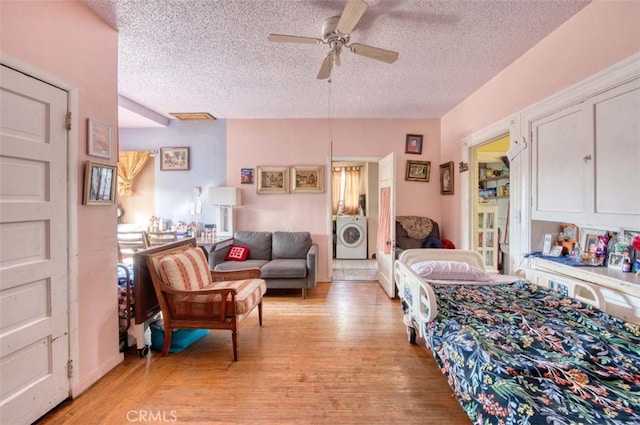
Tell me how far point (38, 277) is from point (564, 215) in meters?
3.60

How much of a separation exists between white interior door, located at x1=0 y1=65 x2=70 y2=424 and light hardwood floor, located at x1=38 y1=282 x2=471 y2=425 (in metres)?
0.26

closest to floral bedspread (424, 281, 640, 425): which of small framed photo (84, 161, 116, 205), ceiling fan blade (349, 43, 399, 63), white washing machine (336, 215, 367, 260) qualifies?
ceiling fan blade (349, 43, 399, 63)

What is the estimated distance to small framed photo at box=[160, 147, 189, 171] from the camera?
4531 mm

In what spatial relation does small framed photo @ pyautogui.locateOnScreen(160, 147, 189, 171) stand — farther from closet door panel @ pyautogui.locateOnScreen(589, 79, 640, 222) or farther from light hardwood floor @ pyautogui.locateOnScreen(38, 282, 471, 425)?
closet door panel @ pyautogui.locateOnScreen(589, 79, 640, 222)

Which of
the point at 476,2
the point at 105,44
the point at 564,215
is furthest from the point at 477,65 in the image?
the point at 105,44

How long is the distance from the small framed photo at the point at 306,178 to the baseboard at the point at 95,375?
118 inches

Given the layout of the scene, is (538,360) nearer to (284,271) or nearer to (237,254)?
(284,271)

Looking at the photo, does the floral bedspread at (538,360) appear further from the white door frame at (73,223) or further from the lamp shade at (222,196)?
the lamp shade at (222,196)

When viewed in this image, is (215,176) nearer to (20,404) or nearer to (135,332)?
(135,332)

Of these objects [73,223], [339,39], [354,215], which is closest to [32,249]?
[73,223]

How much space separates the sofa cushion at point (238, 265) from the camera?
12.1 ft

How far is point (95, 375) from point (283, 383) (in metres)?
1.34

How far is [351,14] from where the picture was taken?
1.66 m

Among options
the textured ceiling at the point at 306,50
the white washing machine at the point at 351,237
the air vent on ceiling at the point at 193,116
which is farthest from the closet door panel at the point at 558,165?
the air vent on ceiling at the point at 193,116
